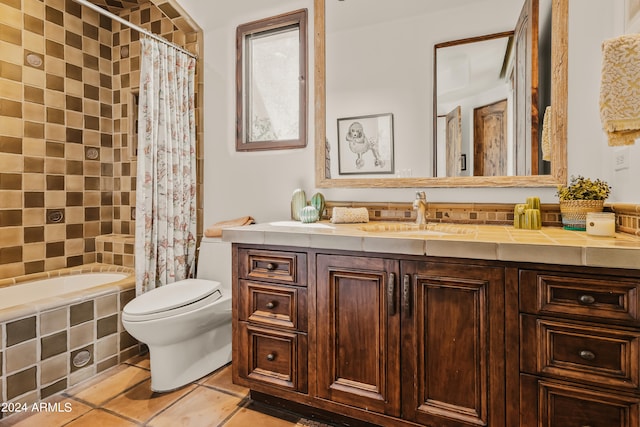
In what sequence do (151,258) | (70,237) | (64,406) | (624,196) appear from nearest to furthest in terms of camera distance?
(624,196) → (64,406) → (151,258) → (70,237)

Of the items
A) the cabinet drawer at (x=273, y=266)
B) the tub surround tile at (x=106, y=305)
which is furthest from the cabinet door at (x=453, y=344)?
the tub surround tile at (x=106, y=305)

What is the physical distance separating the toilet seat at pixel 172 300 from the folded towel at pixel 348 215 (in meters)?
0.78

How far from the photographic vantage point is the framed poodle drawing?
1.89 metres

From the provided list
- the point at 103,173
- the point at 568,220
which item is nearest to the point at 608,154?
the point at 568,220

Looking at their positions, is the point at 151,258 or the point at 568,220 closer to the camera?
the point at 568,220

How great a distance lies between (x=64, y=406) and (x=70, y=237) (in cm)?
141

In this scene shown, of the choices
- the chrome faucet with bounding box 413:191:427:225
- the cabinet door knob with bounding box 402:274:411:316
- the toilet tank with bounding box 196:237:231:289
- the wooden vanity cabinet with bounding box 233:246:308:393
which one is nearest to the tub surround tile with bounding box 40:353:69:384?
the toilet tank with bounding box 196:237:231:289

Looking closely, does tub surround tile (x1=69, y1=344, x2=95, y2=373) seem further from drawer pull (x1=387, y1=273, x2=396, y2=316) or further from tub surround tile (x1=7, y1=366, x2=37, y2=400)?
drawer pull (x1=387, y1=273, x2=396, y2=316)

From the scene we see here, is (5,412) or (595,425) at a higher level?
(595,425)

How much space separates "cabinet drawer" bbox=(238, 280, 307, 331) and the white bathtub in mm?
1346

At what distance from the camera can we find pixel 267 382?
5.02ft

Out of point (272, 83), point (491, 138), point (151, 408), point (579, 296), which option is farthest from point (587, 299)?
point (272, 83)

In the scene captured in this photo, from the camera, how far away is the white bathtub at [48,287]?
2.21 meters

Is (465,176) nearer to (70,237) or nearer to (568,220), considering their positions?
(568,220)
